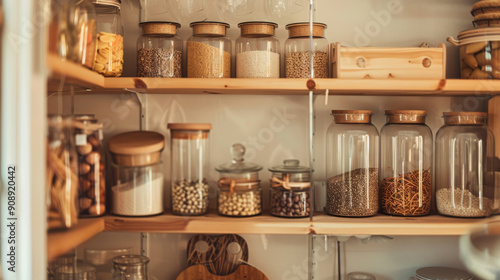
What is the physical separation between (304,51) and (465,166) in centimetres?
58

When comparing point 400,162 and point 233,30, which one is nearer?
point 400,162

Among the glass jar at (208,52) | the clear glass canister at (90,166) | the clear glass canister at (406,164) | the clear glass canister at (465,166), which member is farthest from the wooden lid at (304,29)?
the clear glass canister at (90,166)

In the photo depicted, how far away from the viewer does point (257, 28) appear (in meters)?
1.53

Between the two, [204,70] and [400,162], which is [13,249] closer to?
[204,70]

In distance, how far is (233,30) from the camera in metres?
1.68

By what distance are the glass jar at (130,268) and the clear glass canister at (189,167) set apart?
0.19 metres

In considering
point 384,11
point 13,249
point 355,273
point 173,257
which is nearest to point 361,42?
point 384,11

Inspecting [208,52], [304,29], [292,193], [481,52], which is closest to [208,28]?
[208,52]

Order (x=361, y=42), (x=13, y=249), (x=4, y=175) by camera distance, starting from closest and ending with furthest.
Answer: (x=4, y=175) → (x=13, y=249) → (x=361, y=42)

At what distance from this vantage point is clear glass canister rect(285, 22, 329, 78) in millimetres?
1530

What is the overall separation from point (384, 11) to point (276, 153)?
57 centimetres

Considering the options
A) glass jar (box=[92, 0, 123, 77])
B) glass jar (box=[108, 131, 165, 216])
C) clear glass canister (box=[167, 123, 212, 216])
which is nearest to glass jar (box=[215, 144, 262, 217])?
clear glass canister (box=[167, 123, 212, 216])

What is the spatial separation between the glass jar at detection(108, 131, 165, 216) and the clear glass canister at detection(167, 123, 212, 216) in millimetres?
56

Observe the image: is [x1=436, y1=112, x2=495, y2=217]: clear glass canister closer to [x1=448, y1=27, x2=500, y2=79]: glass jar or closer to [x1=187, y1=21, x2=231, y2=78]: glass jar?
[x1=448, y1=27, x2=500, y2=79]: glass jar
